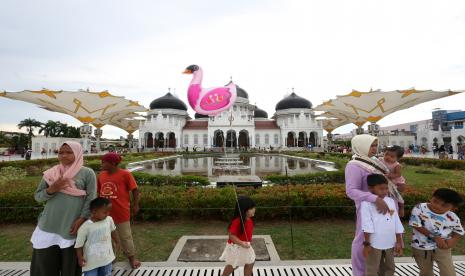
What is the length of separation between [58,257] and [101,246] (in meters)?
0.47

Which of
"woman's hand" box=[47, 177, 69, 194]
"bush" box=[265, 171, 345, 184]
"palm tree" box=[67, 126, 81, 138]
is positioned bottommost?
"bush" box=[265, 171, 345, 184]

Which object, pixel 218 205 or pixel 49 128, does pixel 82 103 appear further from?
pixel 49 128

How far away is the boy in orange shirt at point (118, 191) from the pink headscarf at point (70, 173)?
0.62 meters

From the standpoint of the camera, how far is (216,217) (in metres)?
6.37

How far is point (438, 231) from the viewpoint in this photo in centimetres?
285

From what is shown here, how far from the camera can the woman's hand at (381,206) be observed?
2736 millimetres

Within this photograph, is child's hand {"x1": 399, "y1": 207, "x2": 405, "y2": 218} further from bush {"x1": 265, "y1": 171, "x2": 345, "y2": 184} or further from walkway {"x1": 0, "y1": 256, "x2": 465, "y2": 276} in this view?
bush {"x1": 265, "y1": 171, "x2": 345, "y2": 184}

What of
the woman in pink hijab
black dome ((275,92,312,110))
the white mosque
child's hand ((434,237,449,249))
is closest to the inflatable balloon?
the woman in pink hijab

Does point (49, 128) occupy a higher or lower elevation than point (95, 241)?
higher

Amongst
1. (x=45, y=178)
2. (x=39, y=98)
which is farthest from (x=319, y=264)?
(x=39, y=98)

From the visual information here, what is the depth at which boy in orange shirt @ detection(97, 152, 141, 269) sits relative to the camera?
369 cm

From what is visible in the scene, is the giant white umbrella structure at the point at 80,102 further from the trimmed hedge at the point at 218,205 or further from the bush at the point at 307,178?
the bush at the point at 307,178

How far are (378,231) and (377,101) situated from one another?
27451 millimetres

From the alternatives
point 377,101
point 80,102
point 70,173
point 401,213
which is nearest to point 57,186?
point 70,173
